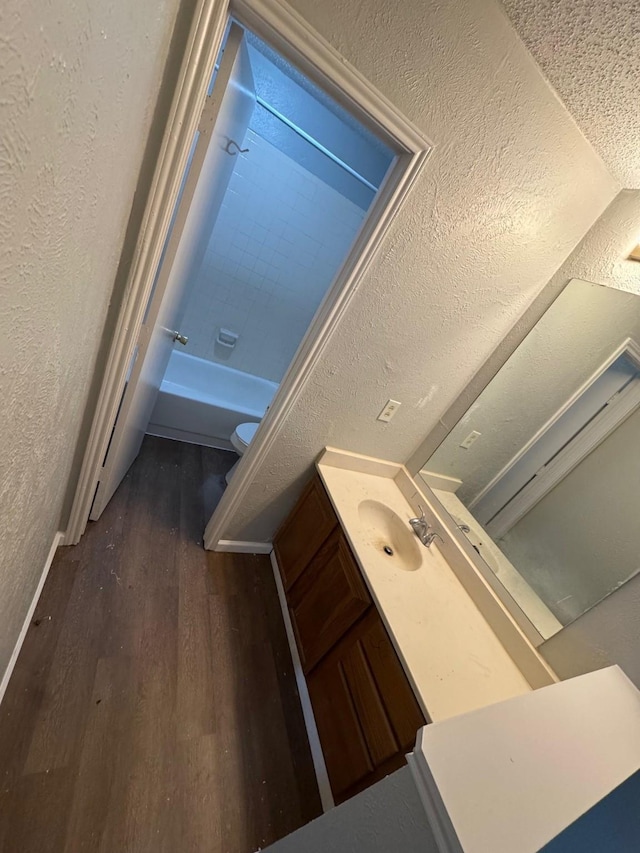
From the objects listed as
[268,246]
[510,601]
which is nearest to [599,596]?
[510,601]

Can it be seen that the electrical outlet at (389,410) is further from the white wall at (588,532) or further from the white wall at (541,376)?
the white wall at (588,532)

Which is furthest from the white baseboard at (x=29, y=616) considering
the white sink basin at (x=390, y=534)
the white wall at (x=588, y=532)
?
the white wall at (x=588, y=532)

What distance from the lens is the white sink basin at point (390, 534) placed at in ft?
4.68

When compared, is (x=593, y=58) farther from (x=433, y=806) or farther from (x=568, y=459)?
(x=433, y=806)

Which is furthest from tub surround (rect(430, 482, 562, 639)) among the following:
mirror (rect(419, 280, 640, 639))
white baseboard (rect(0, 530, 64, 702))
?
white baseboard (rect(0, 530, 64, 702))

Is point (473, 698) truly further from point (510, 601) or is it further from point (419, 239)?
point (419, 239)

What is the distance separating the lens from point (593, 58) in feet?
2.73

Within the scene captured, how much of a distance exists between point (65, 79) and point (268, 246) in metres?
→ 2.50

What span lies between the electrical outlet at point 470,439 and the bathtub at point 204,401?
5.46 feet

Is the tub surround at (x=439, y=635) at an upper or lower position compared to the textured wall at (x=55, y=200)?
lower

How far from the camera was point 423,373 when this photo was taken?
4.84 ft

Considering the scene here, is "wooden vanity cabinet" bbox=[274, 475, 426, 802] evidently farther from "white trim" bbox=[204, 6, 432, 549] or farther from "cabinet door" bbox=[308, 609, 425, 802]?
"white trim" bbox=[204, 6, 432, 549]

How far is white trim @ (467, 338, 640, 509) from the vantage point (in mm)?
1125

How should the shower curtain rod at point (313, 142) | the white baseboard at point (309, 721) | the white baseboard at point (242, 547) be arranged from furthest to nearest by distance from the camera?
the shower curtain rod at point (313, 142)
the white baseboard at point (242, 547)
the white baseboard at point (309, 721)
